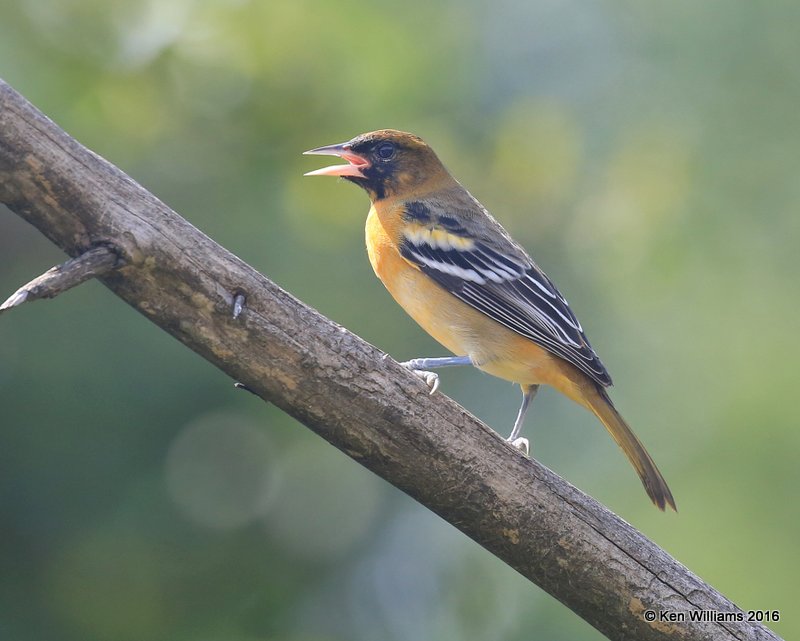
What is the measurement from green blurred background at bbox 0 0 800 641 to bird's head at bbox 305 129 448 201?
1.23 meters

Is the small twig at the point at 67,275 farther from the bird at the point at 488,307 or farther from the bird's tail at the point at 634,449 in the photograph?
the bird's tail at the point at 634,449

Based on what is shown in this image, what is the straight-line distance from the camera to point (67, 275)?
4.37 metres

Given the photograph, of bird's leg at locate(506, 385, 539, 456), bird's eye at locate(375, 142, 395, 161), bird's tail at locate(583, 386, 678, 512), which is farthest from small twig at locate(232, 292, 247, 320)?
bird's eye at locate(375, 142, 395, 161)

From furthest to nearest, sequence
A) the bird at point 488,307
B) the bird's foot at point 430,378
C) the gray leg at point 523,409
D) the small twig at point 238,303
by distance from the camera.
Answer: the gray leg at point 523,409 < the bird at point 488,307 < the bird's foot at point 430,378 < the small twig at point 238,303

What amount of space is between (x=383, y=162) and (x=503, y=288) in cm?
146

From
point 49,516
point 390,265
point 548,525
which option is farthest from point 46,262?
point 548,525

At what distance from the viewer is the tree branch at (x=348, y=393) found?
4668 mm

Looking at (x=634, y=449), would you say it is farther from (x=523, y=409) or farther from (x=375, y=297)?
(x=375, y=297)

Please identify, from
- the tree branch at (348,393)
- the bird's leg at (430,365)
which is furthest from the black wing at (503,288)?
the tree branch at (348,393)

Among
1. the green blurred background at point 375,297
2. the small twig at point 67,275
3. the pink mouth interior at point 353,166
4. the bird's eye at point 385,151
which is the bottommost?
the green blurred background at point 375,297

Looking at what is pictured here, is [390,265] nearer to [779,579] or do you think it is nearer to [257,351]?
[257,351]

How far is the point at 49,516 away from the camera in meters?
7.30

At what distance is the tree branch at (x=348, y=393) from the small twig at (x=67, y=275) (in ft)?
0.26

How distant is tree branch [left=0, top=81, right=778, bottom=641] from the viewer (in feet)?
15.3
